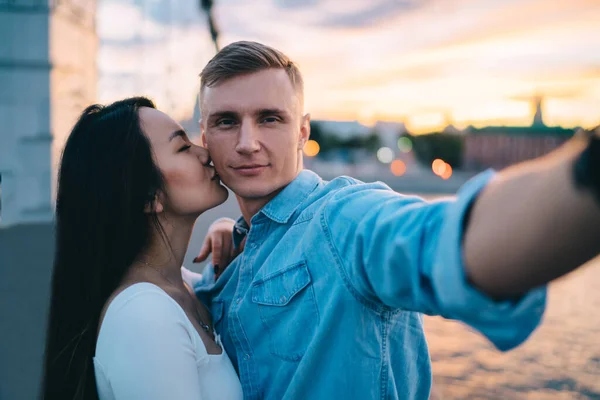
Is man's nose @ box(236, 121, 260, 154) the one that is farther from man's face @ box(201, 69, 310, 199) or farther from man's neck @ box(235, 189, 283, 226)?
man's neck @ box(235, 189, 283, 226)

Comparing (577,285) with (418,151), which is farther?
(418,151)

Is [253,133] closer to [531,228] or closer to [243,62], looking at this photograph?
[243,62]

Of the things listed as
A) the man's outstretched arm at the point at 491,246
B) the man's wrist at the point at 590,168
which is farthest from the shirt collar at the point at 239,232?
the man's wrist at the point at 590,168

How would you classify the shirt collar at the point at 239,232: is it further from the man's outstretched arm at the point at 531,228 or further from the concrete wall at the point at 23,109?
the man's outstretched arm at the point at 531,228

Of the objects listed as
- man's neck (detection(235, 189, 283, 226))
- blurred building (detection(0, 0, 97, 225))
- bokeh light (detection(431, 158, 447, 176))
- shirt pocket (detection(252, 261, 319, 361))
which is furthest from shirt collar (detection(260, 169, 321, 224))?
bokeh light (detection(431, 158, 447, 176))

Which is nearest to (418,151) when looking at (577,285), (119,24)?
(577,285)

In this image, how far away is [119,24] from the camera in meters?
3.64

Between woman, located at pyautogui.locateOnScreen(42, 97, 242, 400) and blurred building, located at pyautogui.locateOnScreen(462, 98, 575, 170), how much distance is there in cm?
6992

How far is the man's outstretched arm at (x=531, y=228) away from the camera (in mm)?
611

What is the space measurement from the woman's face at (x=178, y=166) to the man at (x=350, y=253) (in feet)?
0.26

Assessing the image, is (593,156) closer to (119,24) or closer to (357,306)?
(357,306)

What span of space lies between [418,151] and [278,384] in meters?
64.6

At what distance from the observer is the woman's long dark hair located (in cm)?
149

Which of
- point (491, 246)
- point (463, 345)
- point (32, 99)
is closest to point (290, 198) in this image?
point (491, 246)
